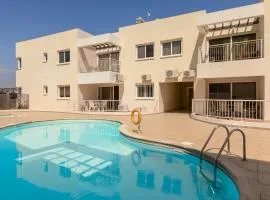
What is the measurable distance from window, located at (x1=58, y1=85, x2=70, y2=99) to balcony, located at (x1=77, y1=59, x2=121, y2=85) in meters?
2.94

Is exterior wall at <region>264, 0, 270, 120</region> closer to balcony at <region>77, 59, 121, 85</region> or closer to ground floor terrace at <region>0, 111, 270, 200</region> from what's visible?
ground floor terrace at <region>0, 111, 270, 200</region>

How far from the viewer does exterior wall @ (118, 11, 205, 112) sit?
17609 millimetres

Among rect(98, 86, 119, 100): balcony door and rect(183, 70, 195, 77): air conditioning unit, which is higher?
rect(183, 70, 195, 77): air conditioning unit

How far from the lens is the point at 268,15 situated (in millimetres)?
12703

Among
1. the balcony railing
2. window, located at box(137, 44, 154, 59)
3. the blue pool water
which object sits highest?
window, located at box(137, 44, 154, 59)

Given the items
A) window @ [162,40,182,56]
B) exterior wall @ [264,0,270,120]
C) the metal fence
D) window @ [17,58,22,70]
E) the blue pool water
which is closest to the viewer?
the blue pool water

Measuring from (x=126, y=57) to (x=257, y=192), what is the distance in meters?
18.0

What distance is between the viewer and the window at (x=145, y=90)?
65.1 ft

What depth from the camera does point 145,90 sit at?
2016 centimetres

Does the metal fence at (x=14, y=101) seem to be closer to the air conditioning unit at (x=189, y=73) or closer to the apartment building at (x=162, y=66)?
the apartment building at (x=162, y=66)

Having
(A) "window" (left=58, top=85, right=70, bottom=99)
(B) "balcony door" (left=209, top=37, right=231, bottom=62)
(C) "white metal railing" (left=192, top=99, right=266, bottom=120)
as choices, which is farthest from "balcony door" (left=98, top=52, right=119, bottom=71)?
(C) "white metal railing" (left=192, top=99, right=266, bottom=120)

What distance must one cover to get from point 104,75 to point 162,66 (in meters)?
5.46

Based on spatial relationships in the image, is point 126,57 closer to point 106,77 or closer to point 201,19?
point 106,77

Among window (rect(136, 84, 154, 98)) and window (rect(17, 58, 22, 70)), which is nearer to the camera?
window (rect(136, 84, 154, 98))
